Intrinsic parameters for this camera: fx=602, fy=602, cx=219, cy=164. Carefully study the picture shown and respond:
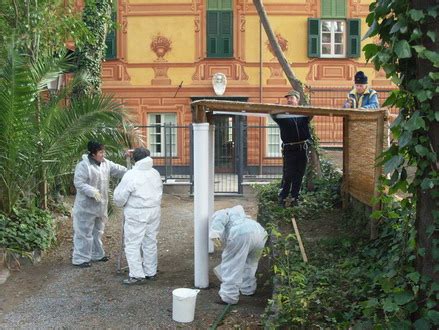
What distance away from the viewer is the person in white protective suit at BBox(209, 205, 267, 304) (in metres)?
6.35

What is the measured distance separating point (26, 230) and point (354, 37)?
14.7 meters

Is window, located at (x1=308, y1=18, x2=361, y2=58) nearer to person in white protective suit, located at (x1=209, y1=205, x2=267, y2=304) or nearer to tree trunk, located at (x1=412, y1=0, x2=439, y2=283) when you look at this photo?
person in white protective suit, located at (x1=209, y1=205, x2=267, y2=304)

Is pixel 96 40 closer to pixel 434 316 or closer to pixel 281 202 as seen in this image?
pixel 281 202

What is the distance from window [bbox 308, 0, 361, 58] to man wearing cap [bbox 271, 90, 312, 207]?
12202 mm

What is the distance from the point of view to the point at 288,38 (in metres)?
20.4

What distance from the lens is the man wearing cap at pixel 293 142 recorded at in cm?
844

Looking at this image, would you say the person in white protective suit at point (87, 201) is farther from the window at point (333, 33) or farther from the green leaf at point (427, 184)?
the window at point (333, 33)

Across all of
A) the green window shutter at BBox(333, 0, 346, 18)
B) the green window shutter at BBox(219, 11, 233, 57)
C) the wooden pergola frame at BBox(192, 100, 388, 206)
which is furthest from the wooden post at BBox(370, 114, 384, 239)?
the green window shutter at BBox(333, 0, 346, 18)

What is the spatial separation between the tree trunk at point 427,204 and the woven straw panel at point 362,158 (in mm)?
2669

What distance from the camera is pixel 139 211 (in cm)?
748

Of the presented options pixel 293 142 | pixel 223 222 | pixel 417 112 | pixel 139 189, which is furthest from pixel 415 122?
pixel 293 142

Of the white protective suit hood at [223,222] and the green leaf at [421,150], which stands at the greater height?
the green leaf at [421,150]

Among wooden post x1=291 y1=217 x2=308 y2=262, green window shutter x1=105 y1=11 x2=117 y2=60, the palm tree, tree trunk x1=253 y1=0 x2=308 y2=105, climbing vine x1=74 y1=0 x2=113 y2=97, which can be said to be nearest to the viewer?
wooden post x1=291 y1=217 x2=308 y2=262

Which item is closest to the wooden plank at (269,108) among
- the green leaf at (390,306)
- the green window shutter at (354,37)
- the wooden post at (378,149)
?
the wooden post at (378,149)
